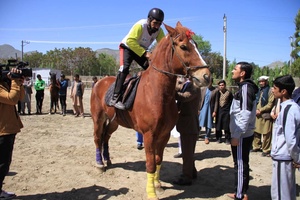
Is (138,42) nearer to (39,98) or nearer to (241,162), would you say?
(241,162)

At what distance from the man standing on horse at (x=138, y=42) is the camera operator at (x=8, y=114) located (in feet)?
5.29

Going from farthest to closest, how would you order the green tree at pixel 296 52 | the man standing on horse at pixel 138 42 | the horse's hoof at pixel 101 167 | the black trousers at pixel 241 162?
the green tree at pixel 296 52 → the horse's hoof at pixel 101 167 → the man standing on horse at pixel 138 42 → the black trousers at pixel 241 162

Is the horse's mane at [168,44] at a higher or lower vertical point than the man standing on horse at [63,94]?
higher

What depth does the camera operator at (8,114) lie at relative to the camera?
11.0ft

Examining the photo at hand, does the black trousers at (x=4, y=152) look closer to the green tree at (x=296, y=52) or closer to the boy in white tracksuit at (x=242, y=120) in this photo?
the boy in white tracksuit at (x=242, y=120)

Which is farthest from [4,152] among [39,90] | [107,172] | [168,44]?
[39,90]

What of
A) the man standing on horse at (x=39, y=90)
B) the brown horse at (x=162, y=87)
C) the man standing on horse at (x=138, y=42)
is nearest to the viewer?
the brown horse at (x=162, y=87)

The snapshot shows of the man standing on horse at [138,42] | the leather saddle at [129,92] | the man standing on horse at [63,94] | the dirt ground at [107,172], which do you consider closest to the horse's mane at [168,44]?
the man standing on horse at [138,42]

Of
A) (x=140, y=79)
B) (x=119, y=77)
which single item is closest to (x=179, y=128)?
(x=140, y=79)

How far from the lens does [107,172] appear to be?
524 centimetres

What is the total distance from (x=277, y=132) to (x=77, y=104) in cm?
1128

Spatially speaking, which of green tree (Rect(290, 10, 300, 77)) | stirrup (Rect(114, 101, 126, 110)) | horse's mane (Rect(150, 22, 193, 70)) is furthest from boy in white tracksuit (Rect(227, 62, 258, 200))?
green tree (Rect(290, 10, 300, 77))

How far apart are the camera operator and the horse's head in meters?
2.29

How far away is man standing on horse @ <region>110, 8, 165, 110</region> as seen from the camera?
404cm
